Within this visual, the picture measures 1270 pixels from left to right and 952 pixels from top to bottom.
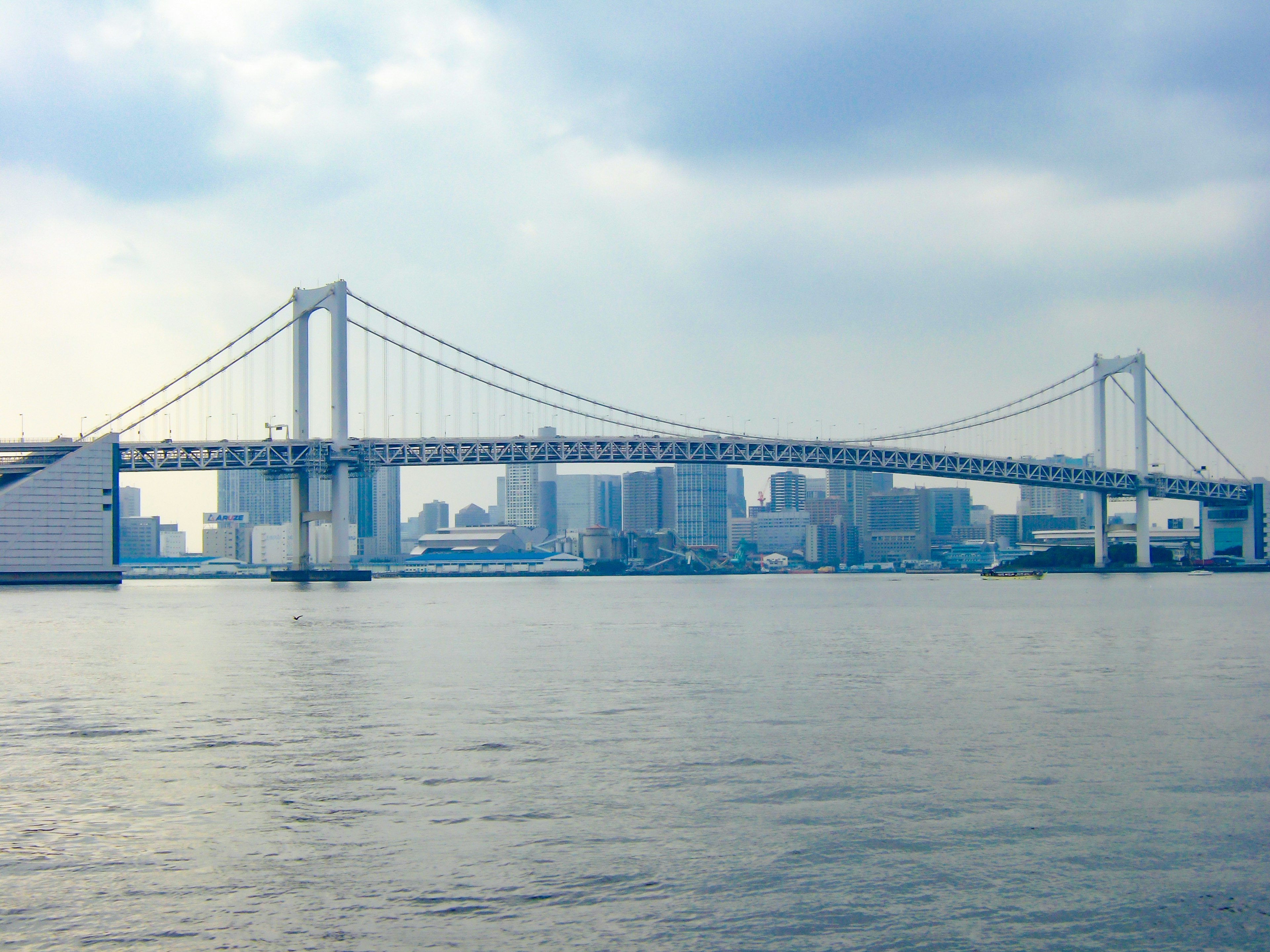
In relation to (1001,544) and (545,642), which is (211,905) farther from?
(1001,544)

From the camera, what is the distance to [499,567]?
499 feet

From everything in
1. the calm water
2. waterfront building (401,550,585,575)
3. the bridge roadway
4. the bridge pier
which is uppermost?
the bridge roadway

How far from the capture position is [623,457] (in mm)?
81188

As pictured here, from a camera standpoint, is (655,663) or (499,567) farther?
(499,567)

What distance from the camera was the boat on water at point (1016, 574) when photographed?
93875mm

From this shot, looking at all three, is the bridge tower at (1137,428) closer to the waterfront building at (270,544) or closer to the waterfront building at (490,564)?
the waterfront building at (490,564)

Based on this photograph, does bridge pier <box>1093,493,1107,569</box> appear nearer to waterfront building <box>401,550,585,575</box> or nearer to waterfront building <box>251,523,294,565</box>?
waterfront building <box>401,550,585,575</box>

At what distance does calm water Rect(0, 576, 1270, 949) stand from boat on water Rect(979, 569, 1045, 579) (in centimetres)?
7082

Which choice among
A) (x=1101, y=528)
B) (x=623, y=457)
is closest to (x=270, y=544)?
(x=623, y=457)

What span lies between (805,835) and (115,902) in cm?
498

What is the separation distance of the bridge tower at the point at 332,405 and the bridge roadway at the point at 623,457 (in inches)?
30.7

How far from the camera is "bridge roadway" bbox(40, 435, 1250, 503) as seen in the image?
239 feet

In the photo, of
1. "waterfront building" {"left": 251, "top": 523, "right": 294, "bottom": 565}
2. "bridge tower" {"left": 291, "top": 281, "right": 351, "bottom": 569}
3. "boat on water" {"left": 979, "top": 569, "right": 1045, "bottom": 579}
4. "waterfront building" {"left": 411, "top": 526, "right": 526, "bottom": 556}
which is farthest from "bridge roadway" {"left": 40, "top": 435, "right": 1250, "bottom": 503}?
"waterfront building" {"left": 251, "top": 523, "right": 294, "bottom": 565}

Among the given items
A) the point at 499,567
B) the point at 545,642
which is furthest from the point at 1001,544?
the point at 545,642
